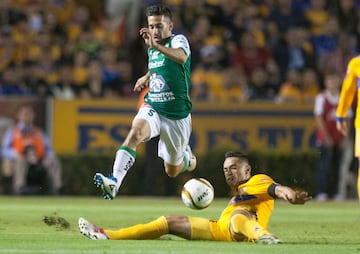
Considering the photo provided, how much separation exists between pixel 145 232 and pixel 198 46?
13.7m

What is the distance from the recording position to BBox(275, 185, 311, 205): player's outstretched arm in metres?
9.70

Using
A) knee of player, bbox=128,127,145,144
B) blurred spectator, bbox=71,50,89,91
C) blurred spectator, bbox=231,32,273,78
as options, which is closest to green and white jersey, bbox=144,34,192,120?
knee of player, bbox=128,127,145,144

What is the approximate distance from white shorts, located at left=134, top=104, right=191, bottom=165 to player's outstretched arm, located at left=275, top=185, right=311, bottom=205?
241 centimetres

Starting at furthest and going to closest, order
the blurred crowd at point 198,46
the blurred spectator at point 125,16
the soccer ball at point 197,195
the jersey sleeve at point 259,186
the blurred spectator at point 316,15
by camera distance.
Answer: the blurred spectator at point 316,15 → the blurred spectator at point 125,16 → the blurred crowd at point 198,46 → the soccer ball at point 197,195 → the jersey sleeve at point 259,186

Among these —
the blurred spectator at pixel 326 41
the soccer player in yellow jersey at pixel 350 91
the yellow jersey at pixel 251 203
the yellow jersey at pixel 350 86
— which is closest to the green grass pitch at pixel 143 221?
the yellow jersey at pixel 251 203

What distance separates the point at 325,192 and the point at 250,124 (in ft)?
7.59

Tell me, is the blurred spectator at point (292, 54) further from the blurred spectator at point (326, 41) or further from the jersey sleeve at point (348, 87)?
the jersey sleeve at point (348, 87)

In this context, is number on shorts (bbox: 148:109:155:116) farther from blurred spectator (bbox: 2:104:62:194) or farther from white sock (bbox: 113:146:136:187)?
blurred spectator (bbox: 2:104:62:194)

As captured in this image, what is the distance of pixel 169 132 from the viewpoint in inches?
508

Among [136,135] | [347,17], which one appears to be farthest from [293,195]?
[347,17]

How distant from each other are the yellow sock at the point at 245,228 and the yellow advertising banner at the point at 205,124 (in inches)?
487

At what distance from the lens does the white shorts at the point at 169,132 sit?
40.6 ft

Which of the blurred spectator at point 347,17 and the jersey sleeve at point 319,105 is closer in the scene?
the jersey sleeve at point 319,105

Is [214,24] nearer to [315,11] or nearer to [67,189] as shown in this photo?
[315,11]
